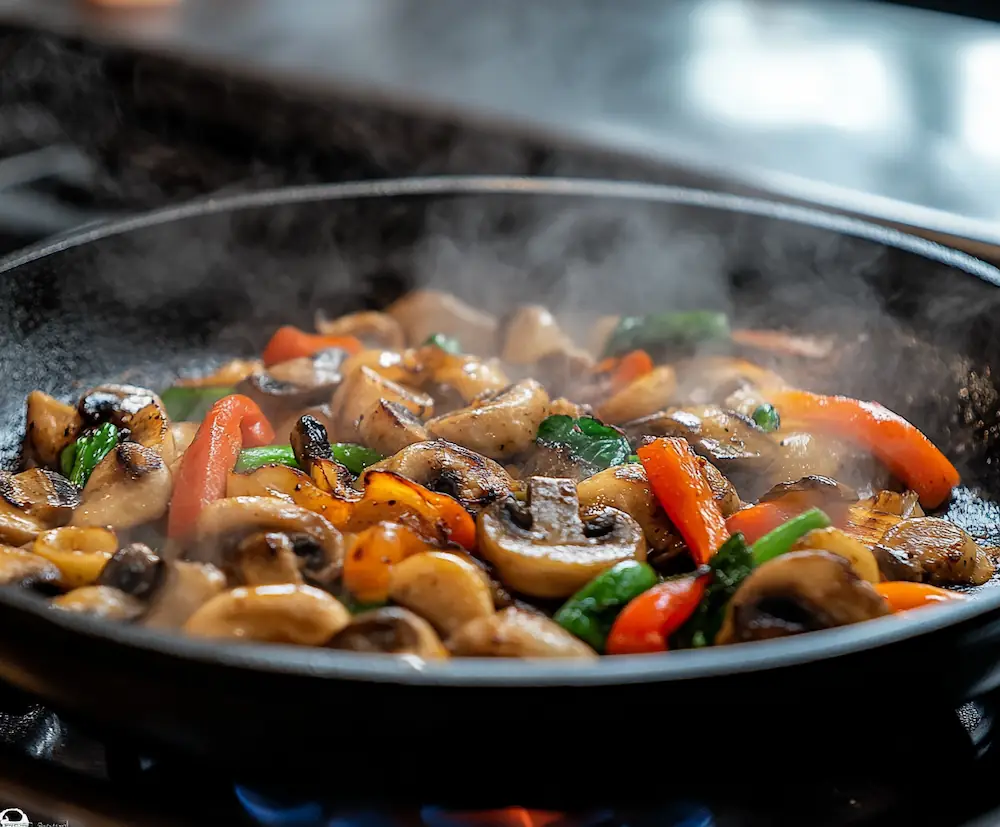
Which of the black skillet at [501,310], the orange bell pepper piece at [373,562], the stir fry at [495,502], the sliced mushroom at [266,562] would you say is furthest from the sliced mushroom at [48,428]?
the orange bell pepper piece at [373,562]

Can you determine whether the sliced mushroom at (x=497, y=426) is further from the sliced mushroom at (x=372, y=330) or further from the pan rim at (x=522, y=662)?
the pan rim at (x=522, y=662)

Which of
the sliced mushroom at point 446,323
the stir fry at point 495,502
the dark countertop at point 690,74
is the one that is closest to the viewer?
the stir fry at point 495,502

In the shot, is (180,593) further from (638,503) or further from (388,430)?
(638,503)

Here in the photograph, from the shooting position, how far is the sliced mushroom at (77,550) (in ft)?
4.70

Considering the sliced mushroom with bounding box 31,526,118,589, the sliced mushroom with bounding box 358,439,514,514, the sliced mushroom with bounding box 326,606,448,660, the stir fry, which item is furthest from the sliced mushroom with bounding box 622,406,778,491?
the sliced mushroom with bounding box 31,526,118,589

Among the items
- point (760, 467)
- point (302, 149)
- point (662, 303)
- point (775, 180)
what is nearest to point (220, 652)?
point (760, 467)

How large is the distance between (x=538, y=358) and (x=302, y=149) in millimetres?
1551

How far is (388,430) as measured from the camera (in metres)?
1.80

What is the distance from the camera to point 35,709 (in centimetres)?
147

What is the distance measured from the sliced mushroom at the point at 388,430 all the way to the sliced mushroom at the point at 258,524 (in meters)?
0.36

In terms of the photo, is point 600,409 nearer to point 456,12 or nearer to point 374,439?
point 374,439

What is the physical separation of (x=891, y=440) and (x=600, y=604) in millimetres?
791

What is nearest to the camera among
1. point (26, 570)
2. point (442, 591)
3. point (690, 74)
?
point (442, 591)

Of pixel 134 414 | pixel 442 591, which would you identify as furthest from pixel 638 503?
pixel 134 414
